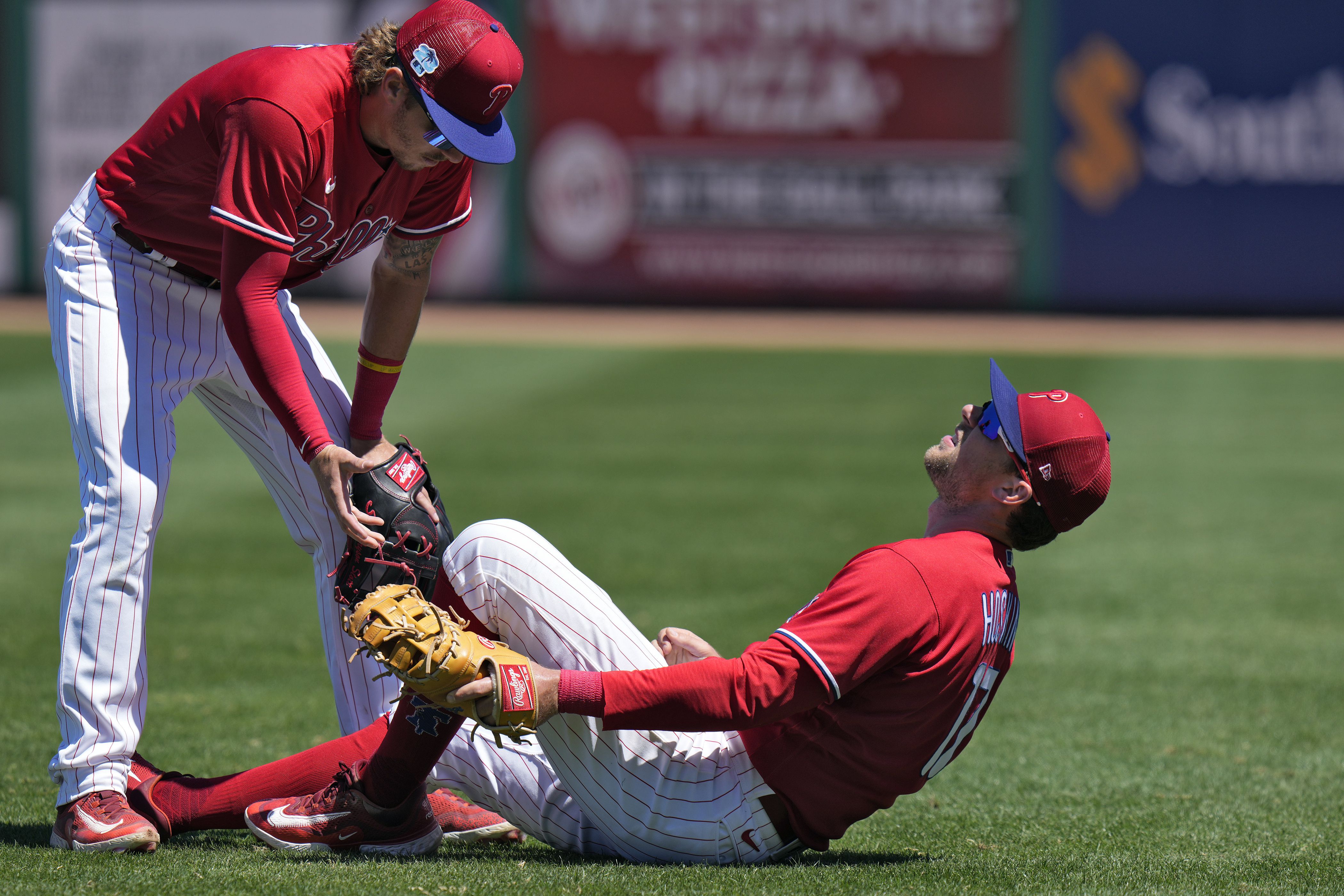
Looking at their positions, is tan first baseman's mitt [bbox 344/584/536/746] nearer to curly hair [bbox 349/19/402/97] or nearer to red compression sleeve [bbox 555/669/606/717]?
red compression sleeve [bbox 555/669/606/717]

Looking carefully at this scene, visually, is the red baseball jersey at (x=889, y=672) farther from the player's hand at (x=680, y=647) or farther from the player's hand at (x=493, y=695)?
the player's hand at (x=493, y=695)

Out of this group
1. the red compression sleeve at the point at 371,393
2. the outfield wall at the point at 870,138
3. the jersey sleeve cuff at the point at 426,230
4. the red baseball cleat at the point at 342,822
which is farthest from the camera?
the outfield wall at the point at 870,138

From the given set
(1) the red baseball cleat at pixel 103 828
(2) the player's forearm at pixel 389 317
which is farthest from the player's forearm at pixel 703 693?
(2) the player's forearm at pixel 389 317

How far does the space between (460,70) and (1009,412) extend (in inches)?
54.9

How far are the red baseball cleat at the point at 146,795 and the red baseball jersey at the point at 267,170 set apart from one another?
1.18 m

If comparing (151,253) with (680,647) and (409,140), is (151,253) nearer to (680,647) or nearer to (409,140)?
(409,140)

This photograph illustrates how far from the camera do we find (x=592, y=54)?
20.9m

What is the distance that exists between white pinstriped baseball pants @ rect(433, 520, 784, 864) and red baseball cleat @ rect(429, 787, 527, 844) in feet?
1.43

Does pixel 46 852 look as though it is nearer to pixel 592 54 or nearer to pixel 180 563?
pixel 180 563

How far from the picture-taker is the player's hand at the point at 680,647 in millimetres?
3250

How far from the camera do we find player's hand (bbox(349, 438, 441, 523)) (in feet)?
11.1

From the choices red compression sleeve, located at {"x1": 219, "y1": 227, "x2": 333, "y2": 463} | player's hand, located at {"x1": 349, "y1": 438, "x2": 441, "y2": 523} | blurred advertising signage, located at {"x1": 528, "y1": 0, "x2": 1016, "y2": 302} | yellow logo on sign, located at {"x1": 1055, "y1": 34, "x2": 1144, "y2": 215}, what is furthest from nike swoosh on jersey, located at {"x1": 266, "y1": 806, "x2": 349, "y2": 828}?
yellow logo on sign, located at {"x1": 1055, "y1": 34, "x2": 1144, "y2": 215}

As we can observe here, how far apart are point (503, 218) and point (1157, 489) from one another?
533 inches

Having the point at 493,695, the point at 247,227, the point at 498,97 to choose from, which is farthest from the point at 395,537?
the point at 498,97
